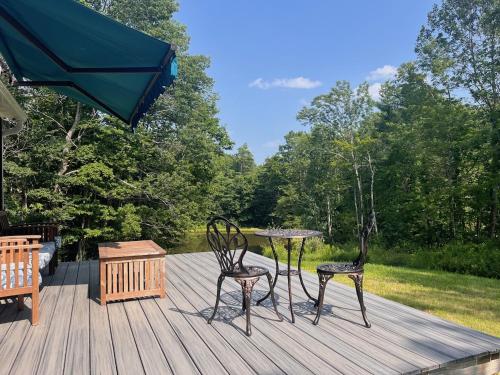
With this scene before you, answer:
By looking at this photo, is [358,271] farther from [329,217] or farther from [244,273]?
[329,217]

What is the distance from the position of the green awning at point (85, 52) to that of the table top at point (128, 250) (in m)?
1.47

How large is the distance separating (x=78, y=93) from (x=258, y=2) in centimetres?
972

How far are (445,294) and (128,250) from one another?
5.07m

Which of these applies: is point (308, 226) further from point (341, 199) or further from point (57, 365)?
point (57, 365)

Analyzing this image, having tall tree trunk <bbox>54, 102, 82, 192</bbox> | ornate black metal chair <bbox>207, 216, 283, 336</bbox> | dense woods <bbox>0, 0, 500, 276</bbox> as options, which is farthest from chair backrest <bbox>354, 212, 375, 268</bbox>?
tall tree trunk <bbox>54, 102, 82, 192</bbox>

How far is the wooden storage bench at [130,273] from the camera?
3334 millimetres

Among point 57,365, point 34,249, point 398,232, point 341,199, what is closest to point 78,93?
point 34,249

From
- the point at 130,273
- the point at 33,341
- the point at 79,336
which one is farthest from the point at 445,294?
the point at 33,341

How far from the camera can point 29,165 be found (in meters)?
9.17

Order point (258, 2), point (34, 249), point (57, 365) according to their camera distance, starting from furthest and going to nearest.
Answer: point (258, 2), point (34, 249), point (57, 365)

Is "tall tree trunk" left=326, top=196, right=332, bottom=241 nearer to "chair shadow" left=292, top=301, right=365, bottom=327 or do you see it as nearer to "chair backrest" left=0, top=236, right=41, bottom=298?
"chair shadow" left=292, top=301, right=365, bottom=327

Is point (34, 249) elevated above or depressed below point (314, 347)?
above

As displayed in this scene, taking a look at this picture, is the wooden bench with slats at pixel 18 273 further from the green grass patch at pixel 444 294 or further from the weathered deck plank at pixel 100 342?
the green grass patch at pixel 444 294

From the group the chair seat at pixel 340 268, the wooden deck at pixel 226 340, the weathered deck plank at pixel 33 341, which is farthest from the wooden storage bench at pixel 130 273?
the chair seat at pixel 340 268
